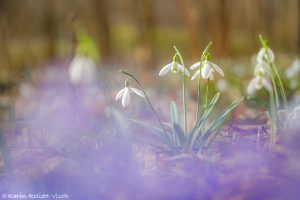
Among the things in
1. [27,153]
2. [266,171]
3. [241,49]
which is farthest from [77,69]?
[241,49]

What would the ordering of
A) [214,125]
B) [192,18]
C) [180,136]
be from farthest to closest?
[192,18], [214,125], [180,136]

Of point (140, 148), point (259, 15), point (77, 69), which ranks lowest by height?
point (140, 148)

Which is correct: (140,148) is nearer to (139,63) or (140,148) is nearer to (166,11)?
(139,63)

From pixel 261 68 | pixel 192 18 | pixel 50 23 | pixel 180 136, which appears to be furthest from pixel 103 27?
pixel 180 136

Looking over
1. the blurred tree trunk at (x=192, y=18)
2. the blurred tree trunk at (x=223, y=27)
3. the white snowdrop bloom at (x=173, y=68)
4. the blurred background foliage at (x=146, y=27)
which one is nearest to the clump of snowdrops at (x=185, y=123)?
the white snowdrop bloom at (x=173, y=68)

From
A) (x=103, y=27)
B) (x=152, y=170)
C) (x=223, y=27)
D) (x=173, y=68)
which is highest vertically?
(x=103, y=27)

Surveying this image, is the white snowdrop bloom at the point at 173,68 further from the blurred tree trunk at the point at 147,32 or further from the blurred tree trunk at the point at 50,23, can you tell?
the blurred tree trunk at the point at 50,23

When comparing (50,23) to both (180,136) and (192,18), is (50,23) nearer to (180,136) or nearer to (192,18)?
(192,18)

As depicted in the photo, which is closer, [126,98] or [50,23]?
[126,98]

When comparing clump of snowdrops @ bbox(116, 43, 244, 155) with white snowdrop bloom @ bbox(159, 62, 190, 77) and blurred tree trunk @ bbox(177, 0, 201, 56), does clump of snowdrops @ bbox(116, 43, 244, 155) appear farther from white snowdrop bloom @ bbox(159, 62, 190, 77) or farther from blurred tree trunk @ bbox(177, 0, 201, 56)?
blurred tree trunk @ bbox(177, 0, 201, 56)
